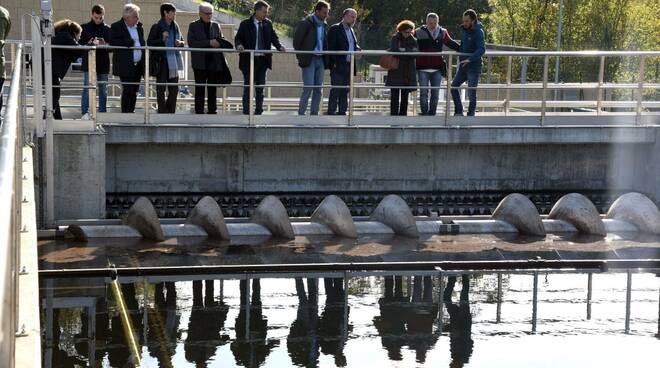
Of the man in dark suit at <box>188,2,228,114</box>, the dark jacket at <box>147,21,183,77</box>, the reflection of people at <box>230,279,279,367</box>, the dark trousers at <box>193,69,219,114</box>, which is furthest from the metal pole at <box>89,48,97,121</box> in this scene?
the reflection of people at <box>230,279,279,367</box>

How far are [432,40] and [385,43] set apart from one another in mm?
38315

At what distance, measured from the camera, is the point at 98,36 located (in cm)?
1498

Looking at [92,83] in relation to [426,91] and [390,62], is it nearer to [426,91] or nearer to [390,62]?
[390,62]

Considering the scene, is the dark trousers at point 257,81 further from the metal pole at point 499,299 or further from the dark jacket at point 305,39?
the metal pole at point 499,299

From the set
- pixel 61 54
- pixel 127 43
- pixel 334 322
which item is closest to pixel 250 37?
pixel 127 43

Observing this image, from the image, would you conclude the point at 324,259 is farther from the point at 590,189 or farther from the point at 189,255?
the point at 590,189

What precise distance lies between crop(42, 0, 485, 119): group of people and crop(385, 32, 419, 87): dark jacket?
0.01 metres

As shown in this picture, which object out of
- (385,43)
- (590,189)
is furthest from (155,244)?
(385,43)

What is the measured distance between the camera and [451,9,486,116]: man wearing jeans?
1584 cm

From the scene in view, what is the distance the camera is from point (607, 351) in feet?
29.3

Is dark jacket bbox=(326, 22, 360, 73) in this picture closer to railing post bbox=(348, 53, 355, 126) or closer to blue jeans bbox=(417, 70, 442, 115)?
railing post bbox=(348, 53, 355, 126)

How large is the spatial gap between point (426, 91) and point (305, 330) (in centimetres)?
760

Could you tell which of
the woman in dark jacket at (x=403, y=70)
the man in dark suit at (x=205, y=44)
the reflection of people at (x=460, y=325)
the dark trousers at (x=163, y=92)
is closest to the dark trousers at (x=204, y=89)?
the man in dark suit at (x=205, y=44)

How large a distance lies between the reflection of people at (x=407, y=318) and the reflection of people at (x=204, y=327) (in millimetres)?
1266
